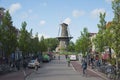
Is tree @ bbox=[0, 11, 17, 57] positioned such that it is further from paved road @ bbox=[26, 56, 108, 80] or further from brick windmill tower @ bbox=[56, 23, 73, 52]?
brick windmill tower @ bbox=[56, 23, 73, 52]

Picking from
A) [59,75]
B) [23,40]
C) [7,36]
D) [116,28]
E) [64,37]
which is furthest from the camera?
[64,37]

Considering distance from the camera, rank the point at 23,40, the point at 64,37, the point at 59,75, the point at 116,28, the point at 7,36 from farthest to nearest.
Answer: the point at 64,37, the point at 23,40, the point at 7,36, the point at 59,75, the point at 116,28

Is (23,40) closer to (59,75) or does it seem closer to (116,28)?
(59,75)

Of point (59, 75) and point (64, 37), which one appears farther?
point (64, 37)

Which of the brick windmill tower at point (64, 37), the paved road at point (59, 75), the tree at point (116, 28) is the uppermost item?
the brick windmill tower at point (64, 37)

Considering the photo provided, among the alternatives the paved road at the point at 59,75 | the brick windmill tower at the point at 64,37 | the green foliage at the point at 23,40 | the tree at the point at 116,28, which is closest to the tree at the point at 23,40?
the green foliage at the point at 23,40

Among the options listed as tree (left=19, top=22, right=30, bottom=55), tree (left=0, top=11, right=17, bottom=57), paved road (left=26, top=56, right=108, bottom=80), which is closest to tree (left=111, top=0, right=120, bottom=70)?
paved road (left=26, top=56, right=108, bottom=80)

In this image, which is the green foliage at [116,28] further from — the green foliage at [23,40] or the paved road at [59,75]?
the green foliage at [23,40]

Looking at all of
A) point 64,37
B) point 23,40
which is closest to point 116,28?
point 23,40

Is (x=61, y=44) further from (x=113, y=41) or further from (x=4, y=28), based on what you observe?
(x=113, y=41)

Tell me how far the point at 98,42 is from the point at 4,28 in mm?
14800

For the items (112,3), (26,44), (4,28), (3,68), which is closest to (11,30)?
(4,28)

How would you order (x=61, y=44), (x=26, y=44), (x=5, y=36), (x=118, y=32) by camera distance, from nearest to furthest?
(x=118, y=32) < (x=5, y=36) < (x=26, y=44) < (x=61, y=44)

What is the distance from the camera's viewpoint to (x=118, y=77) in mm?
35156
